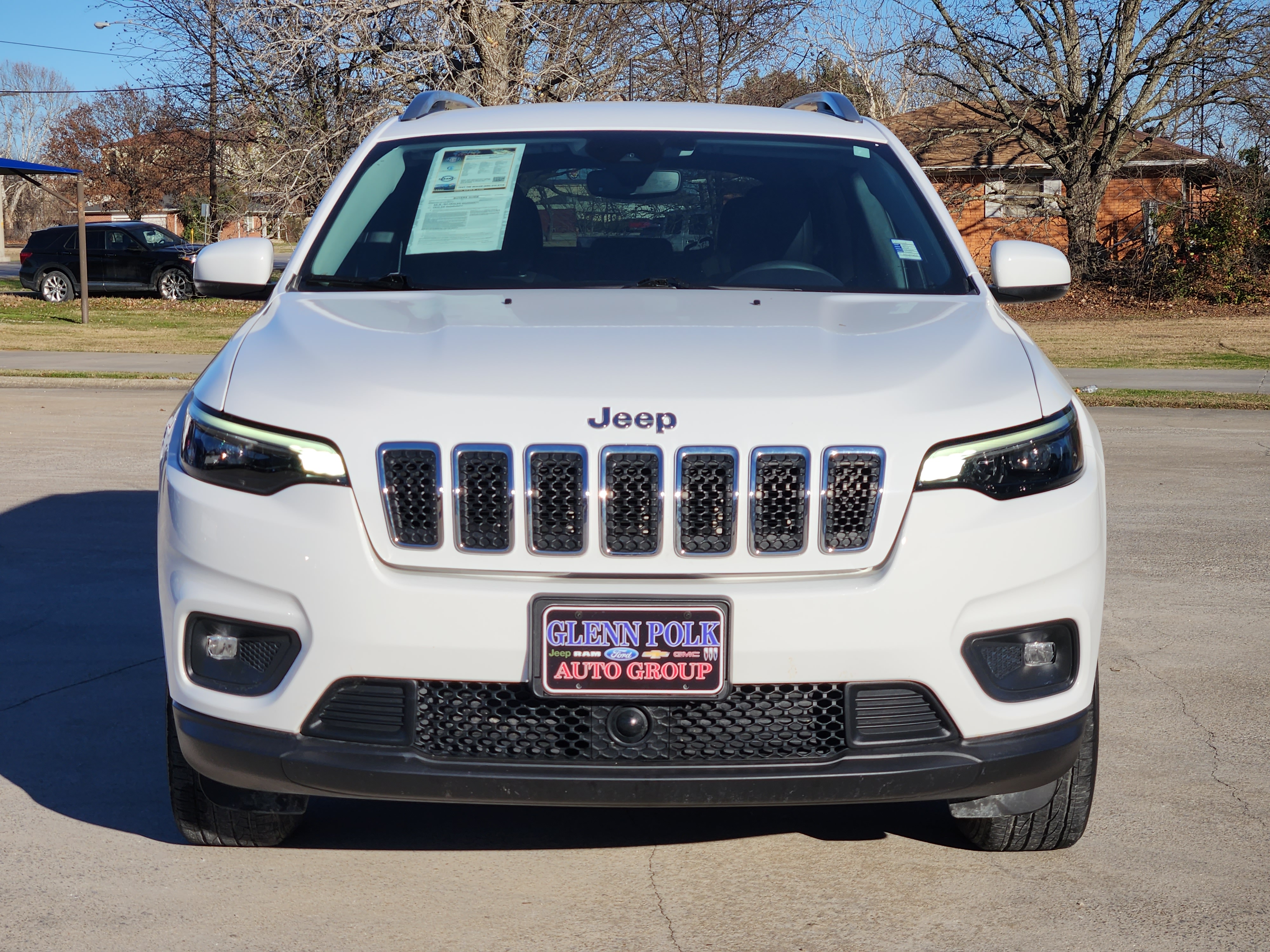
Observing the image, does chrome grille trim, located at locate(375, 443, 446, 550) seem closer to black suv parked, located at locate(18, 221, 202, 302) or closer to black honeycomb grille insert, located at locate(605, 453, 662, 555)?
black honeycomb grille insert, located at locate(605, 453, 662, 555)

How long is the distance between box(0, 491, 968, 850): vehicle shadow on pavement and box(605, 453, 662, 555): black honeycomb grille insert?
1.05 m

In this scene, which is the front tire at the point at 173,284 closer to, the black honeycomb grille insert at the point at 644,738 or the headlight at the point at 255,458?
the headlight at the point at 255,458

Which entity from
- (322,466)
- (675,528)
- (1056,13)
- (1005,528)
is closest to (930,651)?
(1005,528)

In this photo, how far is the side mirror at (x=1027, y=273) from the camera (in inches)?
170

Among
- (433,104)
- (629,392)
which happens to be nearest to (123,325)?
(433,104)

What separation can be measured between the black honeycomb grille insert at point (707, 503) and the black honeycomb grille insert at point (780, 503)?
0.05 m

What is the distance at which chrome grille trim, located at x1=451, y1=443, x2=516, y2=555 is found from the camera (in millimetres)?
2873

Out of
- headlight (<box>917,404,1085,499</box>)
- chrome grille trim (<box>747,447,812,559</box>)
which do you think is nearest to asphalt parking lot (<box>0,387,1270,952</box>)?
headlight (<box>917,404,1085,499</box>)

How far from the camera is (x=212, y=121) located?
28.1 m

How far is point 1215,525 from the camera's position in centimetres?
809

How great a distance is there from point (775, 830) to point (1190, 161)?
34449mm

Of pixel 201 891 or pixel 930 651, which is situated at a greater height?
pixel 930 651

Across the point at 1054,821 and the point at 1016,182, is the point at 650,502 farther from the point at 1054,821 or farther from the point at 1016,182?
the point at 1016,182

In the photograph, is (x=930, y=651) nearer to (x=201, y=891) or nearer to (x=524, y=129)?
(x=201, y=891)
